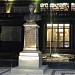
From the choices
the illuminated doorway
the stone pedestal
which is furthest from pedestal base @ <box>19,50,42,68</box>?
the illuminated doorway

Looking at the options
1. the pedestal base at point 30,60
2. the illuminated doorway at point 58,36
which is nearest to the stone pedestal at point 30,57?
the pedestal base at point 30,60

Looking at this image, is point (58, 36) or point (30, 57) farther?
point (58, 36)

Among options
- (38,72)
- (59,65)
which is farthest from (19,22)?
(38,72)

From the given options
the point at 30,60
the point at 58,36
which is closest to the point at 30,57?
the point at 30,60

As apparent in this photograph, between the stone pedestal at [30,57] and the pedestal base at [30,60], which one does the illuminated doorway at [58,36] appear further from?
the pedestal base at [30,60]

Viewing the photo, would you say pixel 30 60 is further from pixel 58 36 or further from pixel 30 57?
pixel 58 36

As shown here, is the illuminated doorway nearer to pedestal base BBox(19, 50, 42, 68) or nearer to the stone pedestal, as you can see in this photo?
the stone pedestal

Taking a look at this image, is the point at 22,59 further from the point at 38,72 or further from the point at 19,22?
the point at 19,22

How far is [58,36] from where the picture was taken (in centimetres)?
3734

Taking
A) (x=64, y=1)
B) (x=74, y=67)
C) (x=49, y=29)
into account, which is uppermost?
(x=64, y=1)

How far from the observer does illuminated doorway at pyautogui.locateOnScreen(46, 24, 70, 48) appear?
36.5m


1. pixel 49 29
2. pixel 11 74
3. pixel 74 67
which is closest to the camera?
pixel 11 74

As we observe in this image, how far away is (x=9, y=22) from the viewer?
35.3 meters

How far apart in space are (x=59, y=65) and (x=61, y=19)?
17.9m
